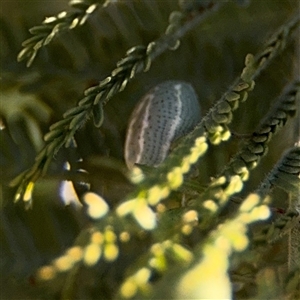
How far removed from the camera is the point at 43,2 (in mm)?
489

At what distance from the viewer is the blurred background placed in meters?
0.44

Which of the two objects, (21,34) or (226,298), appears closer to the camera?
(226,298)

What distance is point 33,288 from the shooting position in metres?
0.43

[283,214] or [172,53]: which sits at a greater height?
[172,53]

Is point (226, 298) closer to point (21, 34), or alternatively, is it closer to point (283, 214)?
Answer: point (283, 214)

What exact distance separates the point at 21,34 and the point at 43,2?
0.05 meters

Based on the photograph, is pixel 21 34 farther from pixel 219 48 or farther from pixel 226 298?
pixel 226 298

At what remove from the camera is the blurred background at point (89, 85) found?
1.44 feet

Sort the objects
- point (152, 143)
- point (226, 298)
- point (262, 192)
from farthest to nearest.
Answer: point (152, 143) → point (262, 192) → point (226, 298)

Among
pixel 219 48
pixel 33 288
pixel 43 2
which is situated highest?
pixel 43 2

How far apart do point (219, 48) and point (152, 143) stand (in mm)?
119

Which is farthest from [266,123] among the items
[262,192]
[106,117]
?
[106,117]

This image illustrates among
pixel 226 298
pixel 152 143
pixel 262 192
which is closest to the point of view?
pixel 226 298

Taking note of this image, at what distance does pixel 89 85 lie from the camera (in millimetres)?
455
